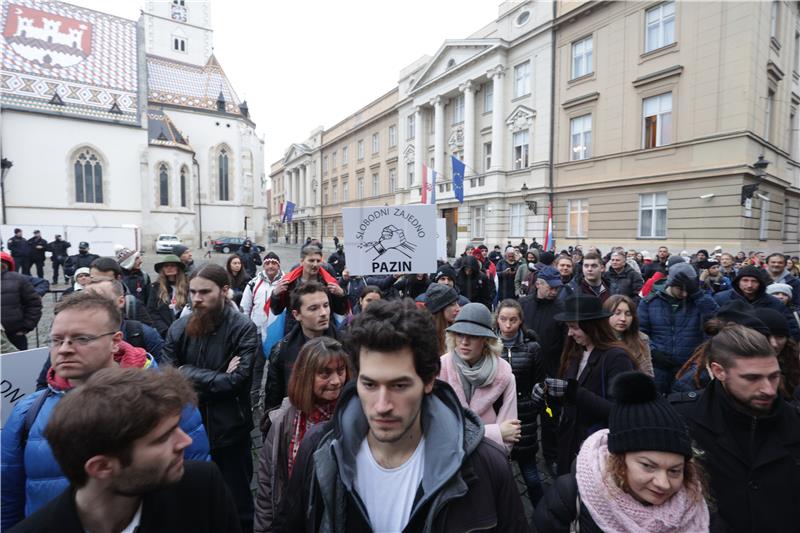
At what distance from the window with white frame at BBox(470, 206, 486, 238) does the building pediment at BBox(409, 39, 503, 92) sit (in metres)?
9.33

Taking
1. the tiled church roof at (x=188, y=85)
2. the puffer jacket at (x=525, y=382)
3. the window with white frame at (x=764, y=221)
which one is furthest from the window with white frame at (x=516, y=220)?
the tiled church roof at (x=188, y=85)

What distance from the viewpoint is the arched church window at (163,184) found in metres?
35.8

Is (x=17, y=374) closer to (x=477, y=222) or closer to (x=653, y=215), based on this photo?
(x=653, y=215)

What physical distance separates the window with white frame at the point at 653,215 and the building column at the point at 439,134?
1419cm

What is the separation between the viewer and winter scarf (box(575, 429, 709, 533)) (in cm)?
153

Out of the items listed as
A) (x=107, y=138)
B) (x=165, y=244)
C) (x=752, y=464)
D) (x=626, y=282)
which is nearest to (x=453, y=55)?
(x=165, y=244)

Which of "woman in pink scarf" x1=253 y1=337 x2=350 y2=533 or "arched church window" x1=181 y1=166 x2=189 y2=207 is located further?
"arched church window" x1=181 y1=166 x2=189 y2=207

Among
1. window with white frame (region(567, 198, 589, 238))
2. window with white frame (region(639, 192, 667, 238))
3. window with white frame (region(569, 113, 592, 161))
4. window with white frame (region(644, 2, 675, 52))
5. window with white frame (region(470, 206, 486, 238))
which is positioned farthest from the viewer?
window with white frame (region(470, 206, 486, 238))

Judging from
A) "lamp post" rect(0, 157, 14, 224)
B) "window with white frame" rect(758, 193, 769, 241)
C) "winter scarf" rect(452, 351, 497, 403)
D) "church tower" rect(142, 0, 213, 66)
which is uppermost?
"church tower" rect(142, 0, 213, 66)

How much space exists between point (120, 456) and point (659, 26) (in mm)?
22932

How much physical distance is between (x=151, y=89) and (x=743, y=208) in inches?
1927

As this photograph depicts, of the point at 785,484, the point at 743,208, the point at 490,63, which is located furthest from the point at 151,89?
the point at 785,484

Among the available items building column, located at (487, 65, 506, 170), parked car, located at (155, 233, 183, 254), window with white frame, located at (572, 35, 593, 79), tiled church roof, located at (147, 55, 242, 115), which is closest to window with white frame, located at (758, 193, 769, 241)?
window with white frame, located at (572, 35, 593, 79)

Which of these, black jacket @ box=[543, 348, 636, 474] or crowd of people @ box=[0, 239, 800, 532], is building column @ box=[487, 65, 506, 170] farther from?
black jacket @ box=[543, 348, 636, 474]
